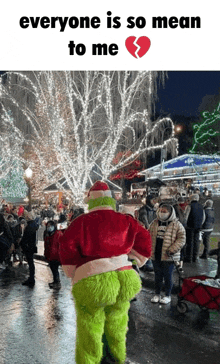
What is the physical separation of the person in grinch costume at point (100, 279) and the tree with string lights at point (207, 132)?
79.7 feet

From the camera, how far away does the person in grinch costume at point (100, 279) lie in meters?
3.56

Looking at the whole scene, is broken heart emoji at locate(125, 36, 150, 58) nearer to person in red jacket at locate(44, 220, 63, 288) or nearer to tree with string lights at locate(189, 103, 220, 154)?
person in red jacket at locate(44, 220, 63, 288)

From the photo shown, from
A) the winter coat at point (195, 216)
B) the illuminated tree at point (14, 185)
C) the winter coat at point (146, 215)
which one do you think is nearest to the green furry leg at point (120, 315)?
the winter coat at point (146, 215)

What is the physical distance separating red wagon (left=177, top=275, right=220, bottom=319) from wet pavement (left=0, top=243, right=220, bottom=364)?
16cm

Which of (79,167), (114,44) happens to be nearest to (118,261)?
(114,44)

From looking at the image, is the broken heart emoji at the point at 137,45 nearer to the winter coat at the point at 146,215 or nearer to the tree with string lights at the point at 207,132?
the winter coat at the point at 146,215

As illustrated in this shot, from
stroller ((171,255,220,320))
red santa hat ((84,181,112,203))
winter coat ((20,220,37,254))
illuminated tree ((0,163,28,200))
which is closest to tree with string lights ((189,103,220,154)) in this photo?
winter coat ((20,220,37,254))

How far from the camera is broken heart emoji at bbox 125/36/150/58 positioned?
10031mm

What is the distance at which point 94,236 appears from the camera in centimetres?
368

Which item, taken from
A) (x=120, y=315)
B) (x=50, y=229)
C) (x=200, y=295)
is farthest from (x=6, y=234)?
(x=120, y=315)

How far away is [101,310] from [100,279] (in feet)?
1.02

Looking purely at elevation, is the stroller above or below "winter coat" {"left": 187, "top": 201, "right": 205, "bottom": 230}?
below

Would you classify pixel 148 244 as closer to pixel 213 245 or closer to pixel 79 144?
pixel 213 245

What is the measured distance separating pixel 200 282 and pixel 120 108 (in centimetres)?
1168
